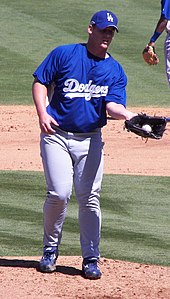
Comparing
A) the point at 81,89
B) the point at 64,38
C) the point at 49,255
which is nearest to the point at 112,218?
the point at 49,255

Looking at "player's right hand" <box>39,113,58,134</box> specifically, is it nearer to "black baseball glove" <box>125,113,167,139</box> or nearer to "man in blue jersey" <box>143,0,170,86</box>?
"black baseball glove" <box>125,113,167,139</box>

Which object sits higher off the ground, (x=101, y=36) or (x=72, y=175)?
(x=101, y=36)

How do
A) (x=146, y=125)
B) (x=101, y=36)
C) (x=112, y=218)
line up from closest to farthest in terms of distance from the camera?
(x=146, y=125) → (x=101, y=36) → (x=112, y=218)

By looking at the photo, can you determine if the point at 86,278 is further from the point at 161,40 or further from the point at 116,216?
the point at 161,40

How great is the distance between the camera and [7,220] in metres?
9.59

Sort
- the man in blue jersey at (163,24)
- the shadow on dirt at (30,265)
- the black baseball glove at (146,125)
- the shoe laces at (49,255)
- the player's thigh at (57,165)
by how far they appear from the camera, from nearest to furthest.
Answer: the black baseball glove at (146,125) < the player's thigh at (57,165) < the shoe laces at (49,255) < the shadow on dirt at (30,265) < the man in blue jersey at (163,24)

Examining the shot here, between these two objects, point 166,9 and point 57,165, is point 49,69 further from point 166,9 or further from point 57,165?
point 166,9

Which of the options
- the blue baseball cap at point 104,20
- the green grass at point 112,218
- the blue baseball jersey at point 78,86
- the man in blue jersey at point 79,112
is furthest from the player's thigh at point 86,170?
the green grass at point 112,218

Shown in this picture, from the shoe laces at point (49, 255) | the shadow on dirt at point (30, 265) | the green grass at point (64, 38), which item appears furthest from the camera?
the green grass at point (64, 38)

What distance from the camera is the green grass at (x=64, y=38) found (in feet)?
59.6

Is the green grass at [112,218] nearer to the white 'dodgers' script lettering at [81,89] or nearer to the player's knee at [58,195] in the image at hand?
the player's knee at [58,195]

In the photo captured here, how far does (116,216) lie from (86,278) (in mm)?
2738

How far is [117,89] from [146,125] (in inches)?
17.4

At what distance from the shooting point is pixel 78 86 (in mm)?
7008
